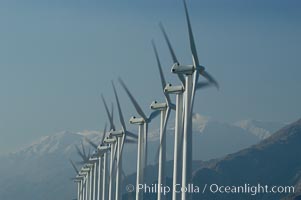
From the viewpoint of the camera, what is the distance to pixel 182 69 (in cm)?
10681

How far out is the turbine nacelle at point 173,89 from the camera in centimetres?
11331

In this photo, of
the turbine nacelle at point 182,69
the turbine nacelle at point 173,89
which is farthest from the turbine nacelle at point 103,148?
the turbine nacelle at point 182,69

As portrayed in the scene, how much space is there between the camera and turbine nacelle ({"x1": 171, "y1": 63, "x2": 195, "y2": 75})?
105875 mm

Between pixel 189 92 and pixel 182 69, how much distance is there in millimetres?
3949

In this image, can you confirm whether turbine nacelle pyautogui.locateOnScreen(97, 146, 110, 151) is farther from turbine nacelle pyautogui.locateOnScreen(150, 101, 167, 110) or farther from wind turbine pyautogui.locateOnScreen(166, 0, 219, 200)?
wind turbine pyautogui.locateOnScreen(166, 0, 219, 200)

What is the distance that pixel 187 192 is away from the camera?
96.1m

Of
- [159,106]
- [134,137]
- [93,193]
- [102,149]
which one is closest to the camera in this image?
[159,106]

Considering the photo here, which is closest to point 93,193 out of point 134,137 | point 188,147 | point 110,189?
point 110,189

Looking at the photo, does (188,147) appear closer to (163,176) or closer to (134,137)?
(163,176)

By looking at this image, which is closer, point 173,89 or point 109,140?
point 173,89

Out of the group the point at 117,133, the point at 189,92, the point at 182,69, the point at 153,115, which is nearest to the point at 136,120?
the point at 153,115

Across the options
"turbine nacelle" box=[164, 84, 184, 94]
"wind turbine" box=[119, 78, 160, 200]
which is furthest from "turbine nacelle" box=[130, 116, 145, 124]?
"turbine nacelle" box=[164, 84, 184, 94]

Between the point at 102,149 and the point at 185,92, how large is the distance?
209 feet

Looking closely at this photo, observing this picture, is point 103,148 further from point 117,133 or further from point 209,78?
point 209,78
